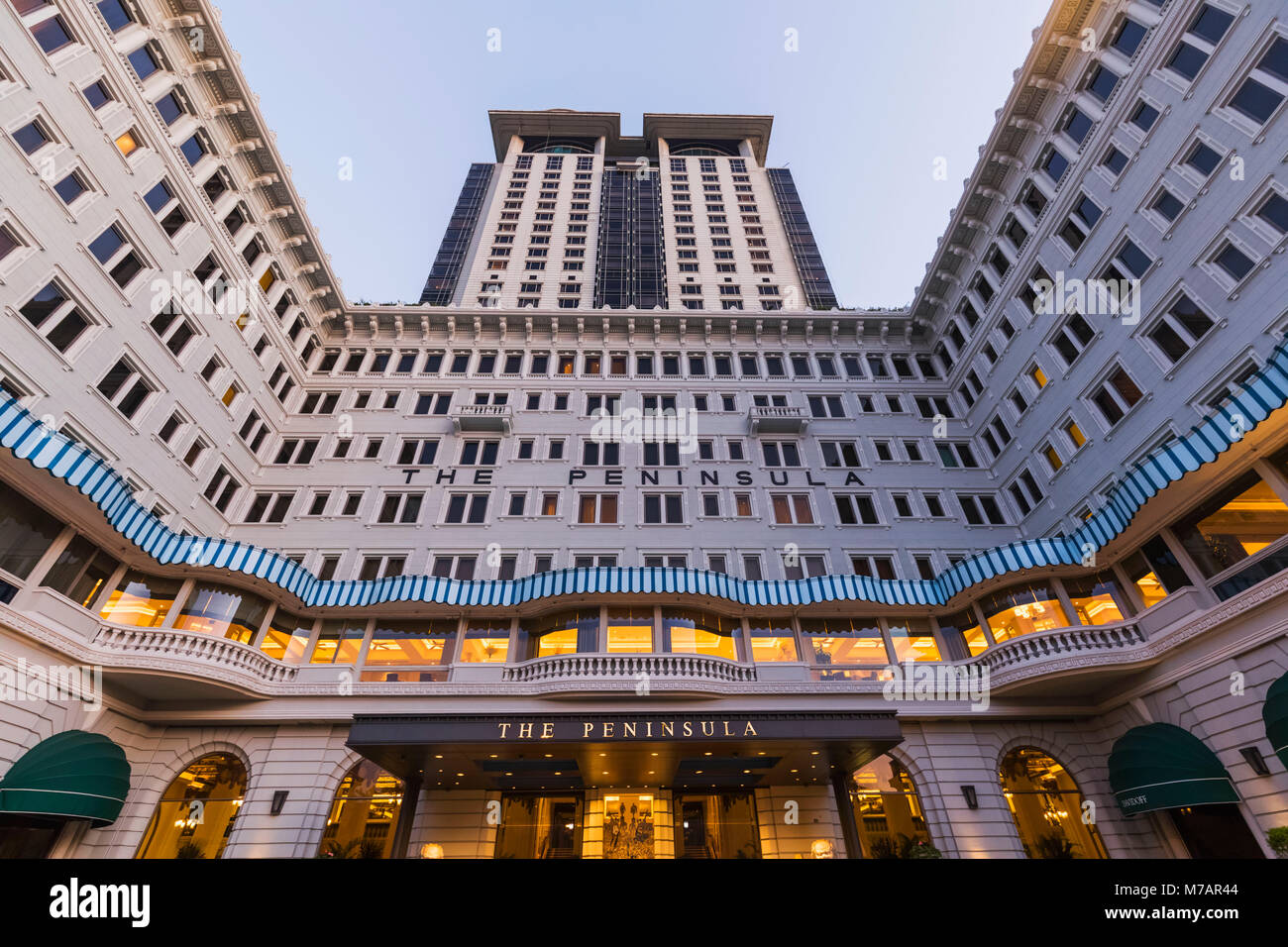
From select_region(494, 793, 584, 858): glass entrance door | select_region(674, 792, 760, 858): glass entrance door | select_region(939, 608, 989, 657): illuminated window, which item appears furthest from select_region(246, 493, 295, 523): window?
Result: select_region(939, 608, 989, 657): illuminated window

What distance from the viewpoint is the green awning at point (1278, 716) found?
14.9 meters

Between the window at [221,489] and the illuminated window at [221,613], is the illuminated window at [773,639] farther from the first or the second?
the window at [221,489]

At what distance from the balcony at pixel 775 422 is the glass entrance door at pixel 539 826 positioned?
750 inches

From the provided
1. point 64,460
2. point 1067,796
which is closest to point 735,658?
point 1067,796

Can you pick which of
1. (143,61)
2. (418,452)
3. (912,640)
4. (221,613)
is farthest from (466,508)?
(143,61)

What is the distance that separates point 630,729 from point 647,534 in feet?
36.7

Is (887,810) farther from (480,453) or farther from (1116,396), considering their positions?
(480,453)

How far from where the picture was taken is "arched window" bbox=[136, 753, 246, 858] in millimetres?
19828

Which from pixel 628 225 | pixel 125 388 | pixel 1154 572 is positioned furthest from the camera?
pixel 628 225

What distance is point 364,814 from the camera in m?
20.9

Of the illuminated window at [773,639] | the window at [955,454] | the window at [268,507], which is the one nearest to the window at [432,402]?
the window at [268,507]
